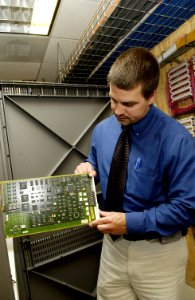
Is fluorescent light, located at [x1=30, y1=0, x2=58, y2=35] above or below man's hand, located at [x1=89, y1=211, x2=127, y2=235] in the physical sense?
above

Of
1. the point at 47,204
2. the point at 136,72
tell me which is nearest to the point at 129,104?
the point at 136,72

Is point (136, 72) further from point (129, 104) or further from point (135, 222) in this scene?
point (135, 222)

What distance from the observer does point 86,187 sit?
136 centimetres

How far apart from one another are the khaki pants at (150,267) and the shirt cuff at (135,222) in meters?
0.18

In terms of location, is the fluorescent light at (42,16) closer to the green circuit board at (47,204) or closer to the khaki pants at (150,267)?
the green circuit board at (47,204)

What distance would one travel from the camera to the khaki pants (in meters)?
1.31

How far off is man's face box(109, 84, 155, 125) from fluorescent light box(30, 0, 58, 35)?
182 centimetres

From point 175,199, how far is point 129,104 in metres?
0.50

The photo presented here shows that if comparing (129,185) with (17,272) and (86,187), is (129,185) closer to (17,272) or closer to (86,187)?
(86,187)

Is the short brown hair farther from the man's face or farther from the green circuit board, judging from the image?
the green circuit board

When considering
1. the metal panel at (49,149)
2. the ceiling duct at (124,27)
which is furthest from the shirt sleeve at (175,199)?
the metal panel at (49,149)

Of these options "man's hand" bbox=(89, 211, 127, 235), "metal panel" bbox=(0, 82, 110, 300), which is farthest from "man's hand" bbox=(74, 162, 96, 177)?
"metal panel" bbox=(0, 82, 110, 300)

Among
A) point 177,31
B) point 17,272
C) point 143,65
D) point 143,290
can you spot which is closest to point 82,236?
point 17,272

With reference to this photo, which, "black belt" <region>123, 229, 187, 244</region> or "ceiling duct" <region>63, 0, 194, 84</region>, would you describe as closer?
"black belt" <region>123, 229, 187, 244</region>
